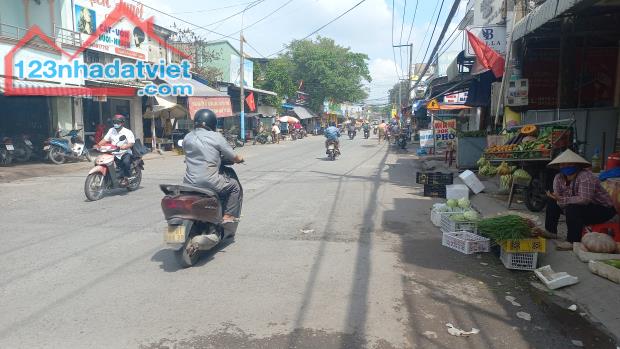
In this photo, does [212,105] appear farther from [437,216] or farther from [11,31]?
[437,216]

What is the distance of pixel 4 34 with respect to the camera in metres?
17.0

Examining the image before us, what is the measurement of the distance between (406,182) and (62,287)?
9548mm

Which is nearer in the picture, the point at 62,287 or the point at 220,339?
the point at 220,339

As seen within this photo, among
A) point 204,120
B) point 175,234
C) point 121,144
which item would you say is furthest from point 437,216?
point 121,144

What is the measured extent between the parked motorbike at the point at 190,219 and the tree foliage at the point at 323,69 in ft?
150

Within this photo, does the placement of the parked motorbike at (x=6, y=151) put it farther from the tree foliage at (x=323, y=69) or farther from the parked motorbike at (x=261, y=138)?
the tree foliage at (x=323, y=69)

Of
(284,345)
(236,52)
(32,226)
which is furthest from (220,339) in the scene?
(236,52)

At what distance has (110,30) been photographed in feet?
70.1

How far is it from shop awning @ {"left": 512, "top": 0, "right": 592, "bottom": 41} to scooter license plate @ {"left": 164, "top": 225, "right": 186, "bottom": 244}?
512 cm

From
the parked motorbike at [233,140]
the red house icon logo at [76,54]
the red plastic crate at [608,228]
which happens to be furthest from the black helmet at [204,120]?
the parked motorbike at [233,140]

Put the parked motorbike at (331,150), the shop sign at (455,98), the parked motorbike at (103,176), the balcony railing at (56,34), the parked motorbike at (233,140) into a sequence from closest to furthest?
1. the parked motorbike at (103,176)
2. the balcony railing at (56,34)
3. the parked motorbike at (331,150)
4. the shop sign at (455,98)
5. the parked motorbike at (233,140)

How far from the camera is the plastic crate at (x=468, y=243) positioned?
18.9 feet

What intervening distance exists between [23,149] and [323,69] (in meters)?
39.5

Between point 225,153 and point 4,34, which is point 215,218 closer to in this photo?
point 225,153
